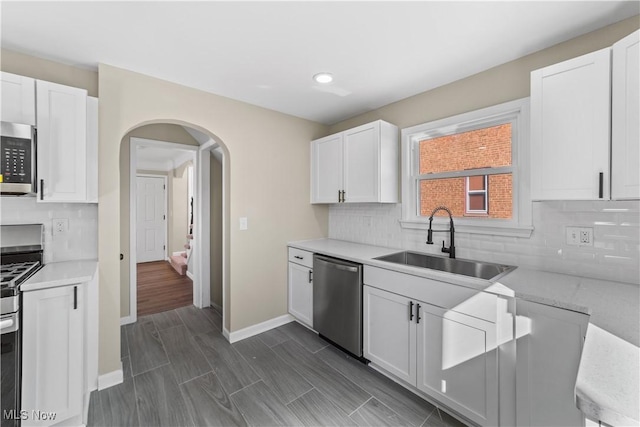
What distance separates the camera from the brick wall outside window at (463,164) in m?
2.12

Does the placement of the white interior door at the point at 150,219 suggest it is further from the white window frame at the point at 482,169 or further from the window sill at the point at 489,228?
the window sill at the point at 489,228

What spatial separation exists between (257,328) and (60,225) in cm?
195

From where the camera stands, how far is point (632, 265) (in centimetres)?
153

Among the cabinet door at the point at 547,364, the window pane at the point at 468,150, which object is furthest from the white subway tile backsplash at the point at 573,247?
the cabinet door at the point at 547,364

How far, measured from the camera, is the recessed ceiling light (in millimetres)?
2224

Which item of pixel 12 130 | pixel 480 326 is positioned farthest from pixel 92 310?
pixel 480 326

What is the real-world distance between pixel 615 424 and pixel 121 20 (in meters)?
2.56

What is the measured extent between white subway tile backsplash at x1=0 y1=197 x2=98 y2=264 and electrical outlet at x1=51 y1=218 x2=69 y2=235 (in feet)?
0.06

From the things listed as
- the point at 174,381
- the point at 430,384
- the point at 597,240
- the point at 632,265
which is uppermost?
the point at 597,240

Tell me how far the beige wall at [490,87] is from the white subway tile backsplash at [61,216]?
288 cm

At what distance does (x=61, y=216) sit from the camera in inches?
80.9

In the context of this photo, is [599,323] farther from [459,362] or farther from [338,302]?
[338,302]

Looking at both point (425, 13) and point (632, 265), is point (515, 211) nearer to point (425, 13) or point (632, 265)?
point (632, 265)

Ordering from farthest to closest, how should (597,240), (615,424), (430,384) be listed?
1. (430,384)
2. (597,240)
3. (615,424)
